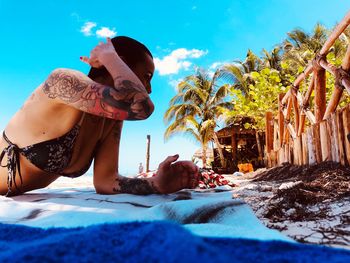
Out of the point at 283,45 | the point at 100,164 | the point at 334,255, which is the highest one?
the point at 283,45

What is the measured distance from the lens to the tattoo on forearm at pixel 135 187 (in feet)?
7.08

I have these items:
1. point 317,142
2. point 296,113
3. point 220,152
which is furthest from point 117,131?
point 220,152

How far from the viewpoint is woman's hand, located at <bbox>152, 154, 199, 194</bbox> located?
215 cm

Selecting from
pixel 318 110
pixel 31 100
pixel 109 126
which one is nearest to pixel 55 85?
pixel 31 100

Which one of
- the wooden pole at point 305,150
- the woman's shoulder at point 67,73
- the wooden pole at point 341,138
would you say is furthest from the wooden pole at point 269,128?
the woman's shoulder at point 67,73

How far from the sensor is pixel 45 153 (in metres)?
1.99

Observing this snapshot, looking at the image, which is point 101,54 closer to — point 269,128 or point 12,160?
point 12,160

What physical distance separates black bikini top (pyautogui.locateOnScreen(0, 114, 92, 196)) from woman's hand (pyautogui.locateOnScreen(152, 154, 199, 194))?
68 centimetres

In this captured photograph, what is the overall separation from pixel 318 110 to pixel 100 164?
2.94 metres

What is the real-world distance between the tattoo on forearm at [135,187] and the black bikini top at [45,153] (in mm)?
455

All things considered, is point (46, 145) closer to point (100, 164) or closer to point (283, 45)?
point (100, 164)

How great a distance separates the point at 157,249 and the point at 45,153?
1664 mm

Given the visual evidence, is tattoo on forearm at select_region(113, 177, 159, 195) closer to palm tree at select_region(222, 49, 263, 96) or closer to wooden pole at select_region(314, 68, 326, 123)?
wooden pole at select_region(314, 68, 326, 123)

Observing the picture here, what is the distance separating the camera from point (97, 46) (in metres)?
1.96
